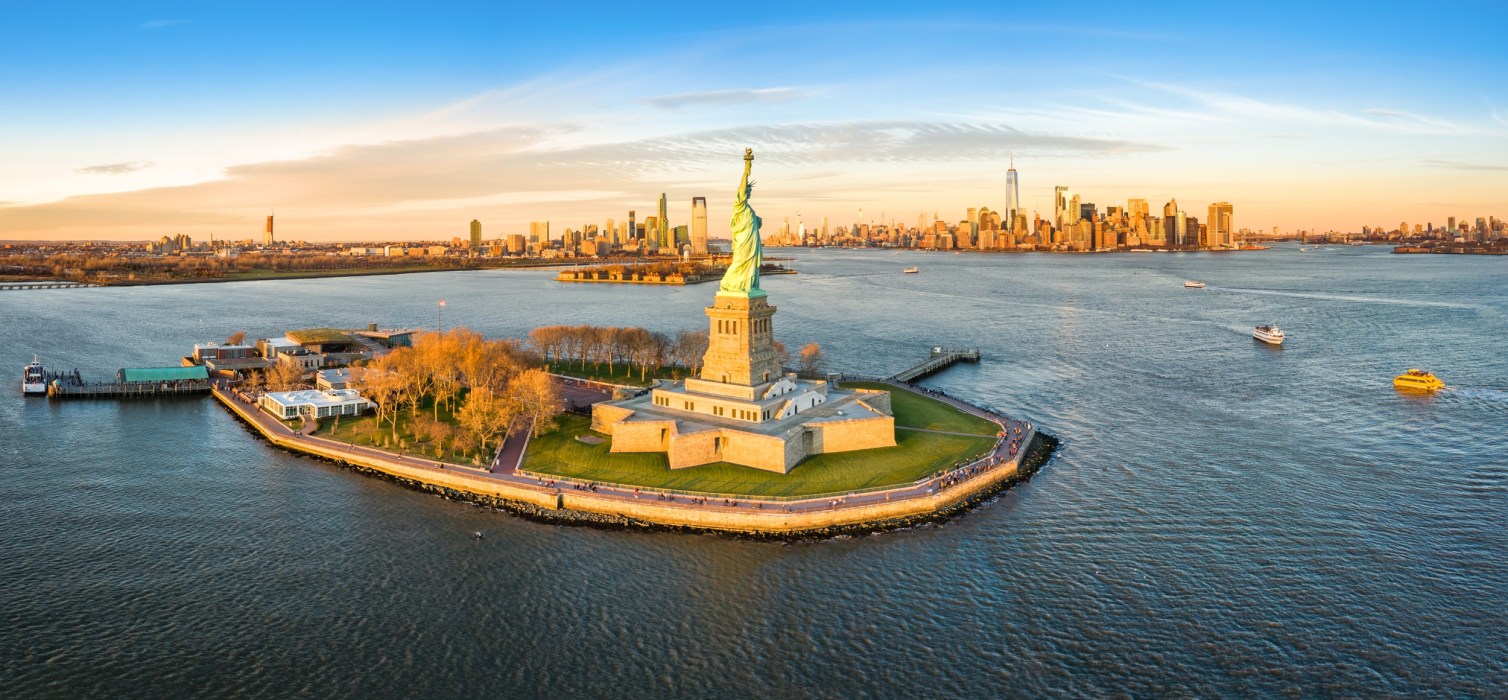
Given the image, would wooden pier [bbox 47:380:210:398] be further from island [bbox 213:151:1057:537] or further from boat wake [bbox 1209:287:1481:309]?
boat wake [bbox 1209:287:1481:309]

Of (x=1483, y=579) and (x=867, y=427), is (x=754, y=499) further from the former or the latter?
(x=1483, y=579)

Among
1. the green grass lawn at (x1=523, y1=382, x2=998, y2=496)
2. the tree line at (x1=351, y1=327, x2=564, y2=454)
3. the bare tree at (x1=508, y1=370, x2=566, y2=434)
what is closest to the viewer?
the green grass lawn at (x1=523, y1=382, x2=998, y2=496)

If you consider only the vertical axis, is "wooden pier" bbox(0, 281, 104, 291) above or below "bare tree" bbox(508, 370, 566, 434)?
above

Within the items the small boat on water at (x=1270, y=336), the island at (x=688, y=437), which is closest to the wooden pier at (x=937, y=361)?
the island at (x=688, y=437)

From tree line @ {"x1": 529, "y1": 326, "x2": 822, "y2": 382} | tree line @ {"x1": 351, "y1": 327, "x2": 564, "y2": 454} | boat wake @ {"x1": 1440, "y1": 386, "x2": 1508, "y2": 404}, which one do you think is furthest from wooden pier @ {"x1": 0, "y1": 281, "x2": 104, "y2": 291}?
boat wake @ {"x1": 1440, "y1": 386, "x2": 1508, "y2": 404}

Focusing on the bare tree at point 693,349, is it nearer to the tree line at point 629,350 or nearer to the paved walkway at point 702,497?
the tree line at point 629,350

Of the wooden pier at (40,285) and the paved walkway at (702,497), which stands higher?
the wooden pier at (40,285)

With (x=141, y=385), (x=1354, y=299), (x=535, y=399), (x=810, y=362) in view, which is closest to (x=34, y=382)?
(x=141, y=385)
